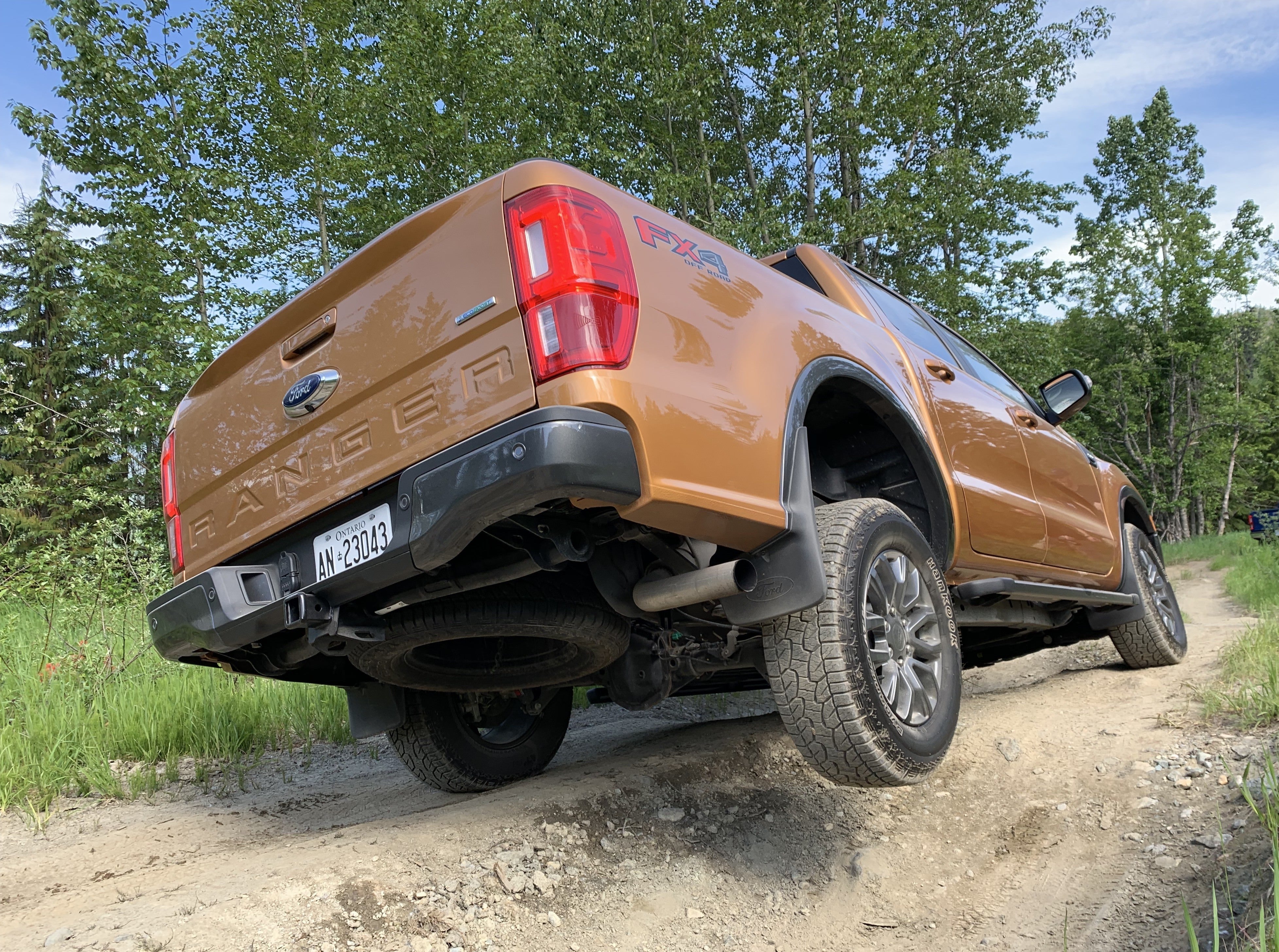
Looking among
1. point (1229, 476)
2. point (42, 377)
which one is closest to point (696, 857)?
point (42, 377)

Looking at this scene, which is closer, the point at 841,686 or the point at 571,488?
the point at 571,488

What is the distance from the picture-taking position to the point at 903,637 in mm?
2273

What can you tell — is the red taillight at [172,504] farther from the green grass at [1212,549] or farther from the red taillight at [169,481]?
the green grass at [1212,549]

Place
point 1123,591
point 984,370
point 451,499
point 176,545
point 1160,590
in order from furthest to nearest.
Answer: point 1160,590 < point 1123,591 < point 984,370 < point 176,545 < point 451,499

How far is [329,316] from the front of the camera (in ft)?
7.04

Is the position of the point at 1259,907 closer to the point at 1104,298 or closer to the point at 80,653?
the point at 80,653

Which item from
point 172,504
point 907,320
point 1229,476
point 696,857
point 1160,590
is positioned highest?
point 907,320

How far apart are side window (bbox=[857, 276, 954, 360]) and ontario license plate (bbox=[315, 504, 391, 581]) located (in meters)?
2.22

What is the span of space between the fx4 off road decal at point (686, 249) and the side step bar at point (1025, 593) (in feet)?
5.06

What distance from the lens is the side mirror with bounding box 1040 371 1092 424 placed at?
4.27 m

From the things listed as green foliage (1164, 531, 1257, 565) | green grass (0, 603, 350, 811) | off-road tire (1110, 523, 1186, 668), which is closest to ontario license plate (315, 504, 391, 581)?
green grass (0, 603, 350, 811)

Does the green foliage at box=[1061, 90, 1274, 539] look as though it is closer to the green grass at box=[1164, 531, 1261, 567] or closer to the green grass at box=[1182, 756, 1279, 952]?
the green grass at box=[1164, 531, 1261, 567]

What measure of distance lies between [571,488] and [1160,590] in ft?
15.1

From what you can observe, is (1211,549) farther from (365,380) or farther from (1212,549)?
(365,380)
